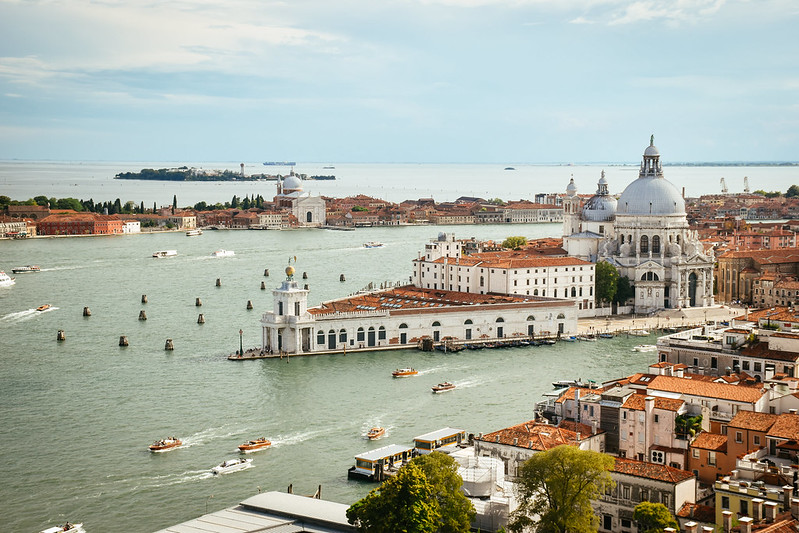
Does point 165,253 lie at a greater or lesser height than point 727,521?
greater

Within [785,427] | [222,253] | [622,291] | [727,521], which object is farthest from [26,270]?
[727,521]

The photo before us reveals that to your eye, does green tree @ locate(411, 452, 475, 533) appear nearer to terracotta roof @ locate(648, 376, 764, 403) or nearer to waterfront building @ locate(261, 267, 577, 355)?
terracotta roof @ locate(648, 376, 764, 403)

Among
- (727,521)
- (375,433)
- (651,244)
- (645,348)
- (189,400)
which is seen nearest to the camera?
(727,521)

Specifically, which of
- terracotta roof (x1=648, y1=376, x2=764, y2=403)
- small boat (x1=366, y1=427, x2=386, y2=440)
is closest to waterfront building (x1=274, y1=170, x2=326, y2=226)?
small boat (x1=366, y1=427, x2=386, y2=440)

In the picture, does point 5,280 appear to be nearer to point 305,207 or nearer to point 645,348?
point 645,348

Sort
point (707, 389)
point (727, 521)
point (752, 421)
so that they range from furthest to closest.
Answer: point (707, 389) < point (752, 421) < point (727, 521)

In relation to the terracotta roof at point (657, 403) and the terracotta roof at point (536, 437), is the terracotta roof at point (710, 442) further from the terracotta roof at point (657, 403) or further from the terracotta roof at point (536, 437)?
the terracotta roof at point (536, 437)

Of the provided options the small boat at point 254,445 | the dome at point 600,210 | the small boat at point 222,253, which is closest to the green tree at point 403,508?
the small boat at point 254,445

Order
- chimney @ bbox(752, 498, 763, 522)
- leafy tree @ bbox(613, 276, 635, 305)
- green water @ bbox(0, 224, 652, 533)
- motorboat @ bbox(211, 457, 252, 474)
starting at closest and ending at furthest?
chimney @ bbox(752, 498, 763, 522)
green water @ bbox(0, 224, 652, 533)
motorboat @ bbox(211, 457, 252, 474)
leafy tree @ bbox(613, 276, 635, 305)
